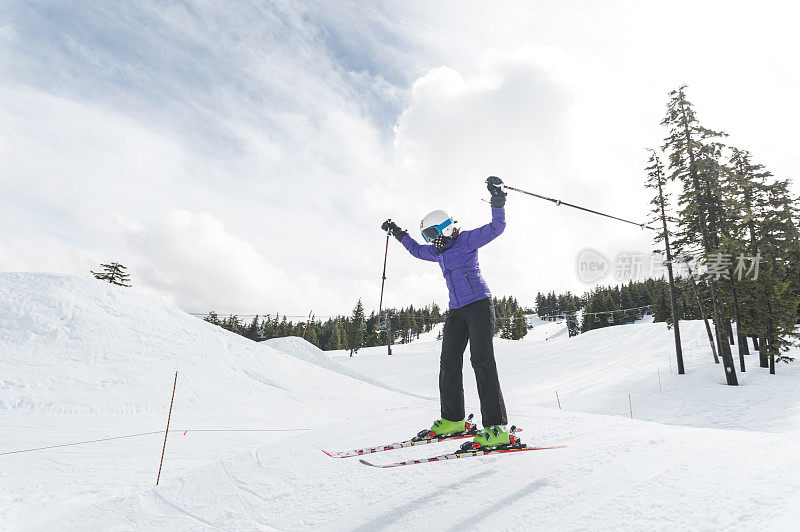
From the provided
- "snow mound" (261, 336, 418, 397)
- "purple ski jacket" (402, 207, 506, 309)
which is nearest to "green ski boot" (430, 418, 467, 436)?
"purple ski jacket" (402, 207, 506, 309)

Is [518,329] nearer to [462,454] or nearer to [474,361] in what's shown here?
[474,361]

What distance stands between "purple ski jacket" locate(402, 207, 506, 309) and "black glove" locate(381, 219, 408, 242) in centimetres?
89

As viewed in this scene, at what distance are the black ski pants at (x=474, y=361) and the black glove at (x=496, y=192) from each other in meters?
1.16

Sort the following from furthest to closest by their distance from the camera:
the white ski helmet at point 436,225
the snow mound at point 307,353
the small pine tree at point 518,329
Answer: the small pine tree at point 518,329, the snow mound at point 307,353, the white ski helmet at point 436,225

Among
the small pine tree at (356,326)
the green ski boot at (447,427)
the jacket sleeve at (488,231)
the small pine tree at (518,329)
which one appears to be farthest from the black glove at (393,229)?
the small pine tree at (518,329)

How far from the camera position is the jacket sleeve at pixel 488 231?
175 inches

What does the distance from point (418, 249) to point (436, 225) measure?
2.04 feet

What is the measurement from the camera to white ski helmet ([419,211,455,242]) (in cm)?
484

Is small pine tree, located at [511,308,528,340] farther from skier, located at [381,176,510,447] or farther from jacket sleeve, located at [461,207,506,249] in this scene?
jacket sleeve, located at [461,207,506,249]

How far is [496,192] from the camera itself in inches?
173

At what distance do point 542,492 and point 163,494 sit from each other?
154 inches

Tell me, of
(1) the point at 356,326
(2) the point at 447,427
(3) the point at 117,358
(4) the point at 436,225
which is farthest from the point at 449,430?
(1) the point at 356,326

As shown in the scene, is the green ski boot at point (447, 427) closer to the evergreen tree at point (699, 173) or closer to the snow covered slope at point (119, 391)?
the snow covered slope at point (119, 391)

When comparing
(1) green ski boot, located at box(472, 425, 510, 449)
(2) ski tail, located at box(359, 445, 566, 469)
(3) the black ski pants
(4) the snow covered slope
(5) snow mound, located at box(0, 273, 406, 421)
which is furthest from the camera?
(5) snow mound, located at box(0, 273, 406, 421)
